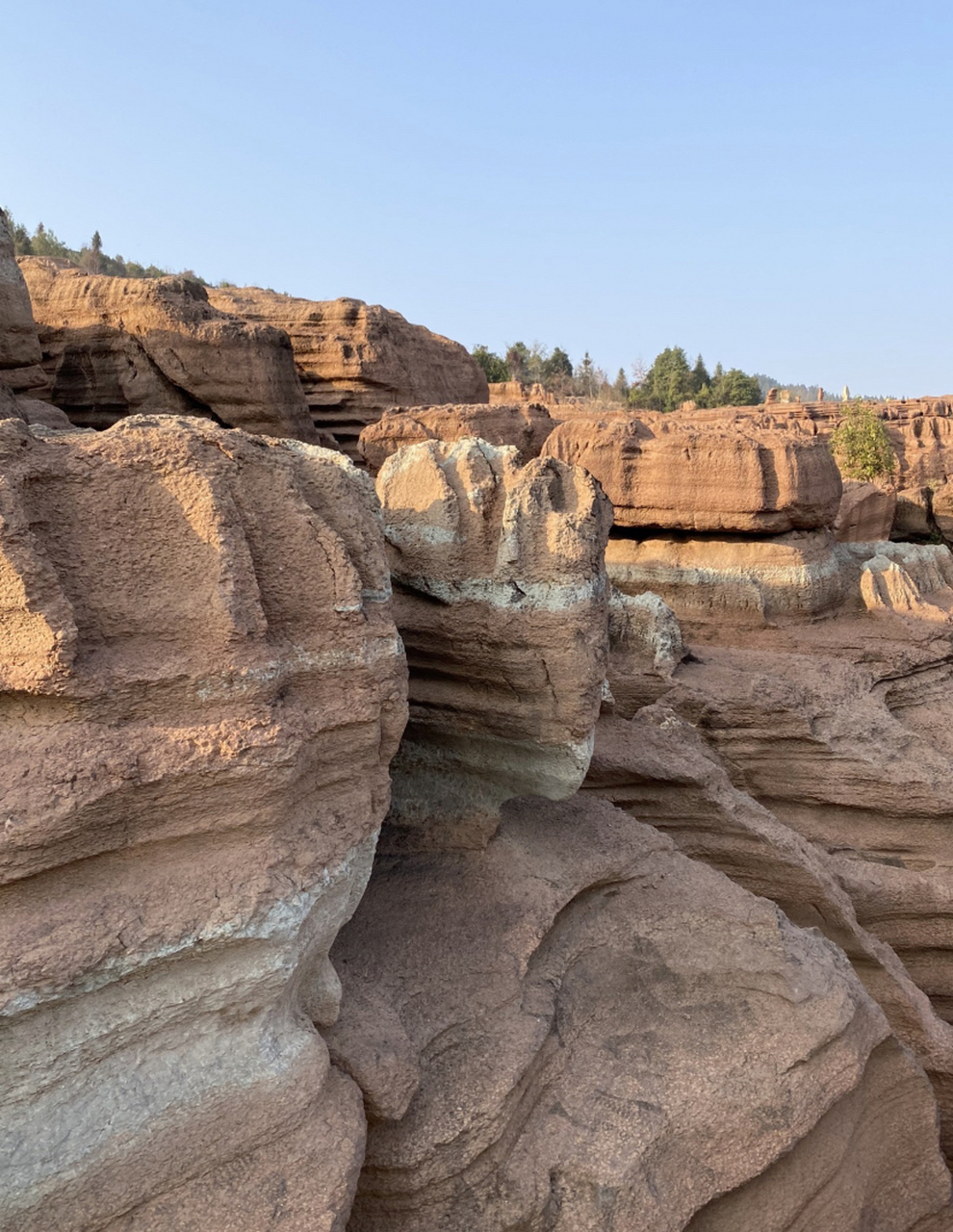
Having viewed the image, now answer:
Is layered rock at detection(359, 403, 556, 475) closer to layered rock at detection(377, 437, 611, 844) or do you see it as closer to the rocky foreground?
the rocky foreground

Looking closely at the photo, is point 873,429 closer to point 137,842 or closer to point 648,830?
point 648,830

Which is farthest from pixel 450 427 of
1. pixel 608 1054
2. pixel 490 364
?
pixel 490 364

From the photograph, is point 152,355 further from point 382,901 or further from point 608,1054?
A: point 608,1054

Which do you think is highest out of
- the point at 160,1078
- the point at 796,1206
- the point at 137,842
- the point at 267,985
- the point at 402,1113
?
the point at 137,842

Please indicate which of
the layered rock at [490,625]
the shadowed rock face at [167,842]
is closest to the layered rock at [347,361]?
the layered rock at [490,625]

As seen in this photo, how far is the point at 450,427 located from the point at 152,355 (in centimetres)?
392

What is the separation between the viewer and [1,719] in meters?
1.91

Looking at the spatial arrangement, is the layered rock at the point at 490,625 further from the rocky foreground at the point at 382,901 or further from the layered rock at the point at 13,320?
the layered rock at the point at 13,320

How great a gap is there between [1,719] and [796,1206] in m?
2.67

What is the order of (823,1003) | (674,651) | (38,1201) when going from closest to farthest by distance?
(38,1201), (823,1003), (674,651)

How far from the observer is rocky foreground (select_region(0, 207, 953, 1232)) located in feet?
6.15

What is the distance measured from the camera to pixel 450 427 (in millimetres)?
8227

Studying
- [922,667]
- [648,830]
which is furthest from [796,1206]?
[922,667]

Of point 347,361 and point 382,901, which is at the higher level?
point 347,361
